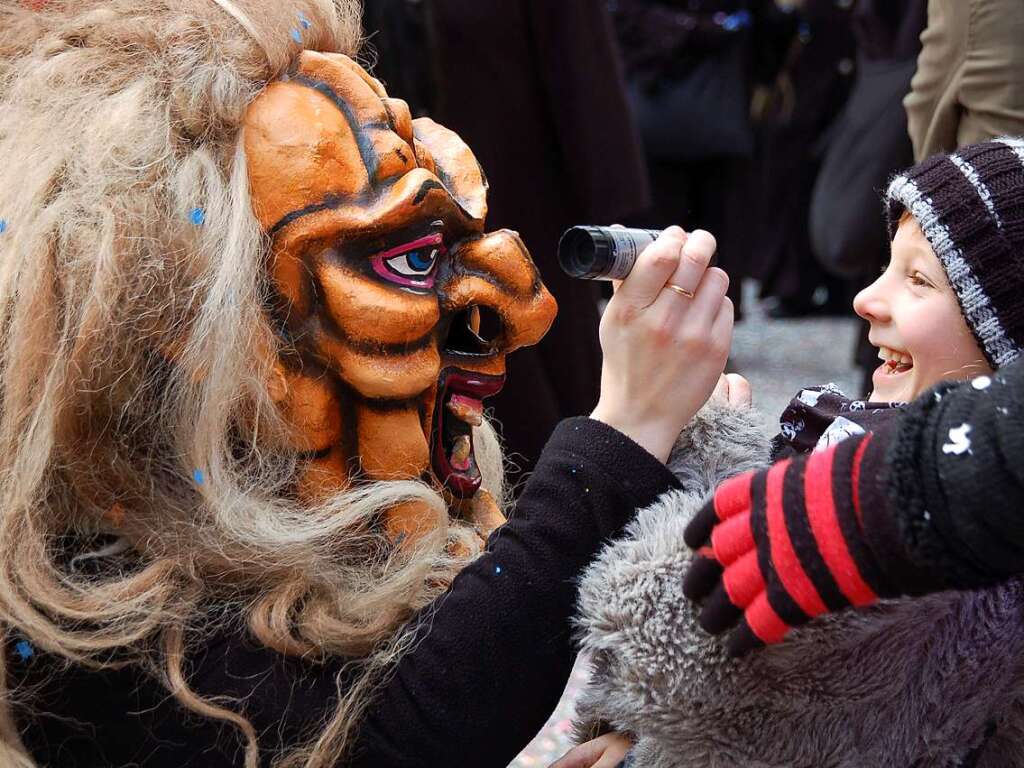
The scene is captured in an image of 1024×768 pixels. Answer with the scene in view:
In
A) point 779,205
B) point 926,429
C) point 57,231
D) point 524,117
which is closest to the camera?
point 926,429

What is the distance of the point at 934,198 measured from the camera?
133 cm

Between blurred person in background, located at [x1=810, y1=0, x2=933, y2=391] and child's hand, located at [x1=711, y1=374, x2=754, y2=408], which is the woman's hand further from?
blurred person in background, located at [x1=810, y1=0, x2=933, y2=391]

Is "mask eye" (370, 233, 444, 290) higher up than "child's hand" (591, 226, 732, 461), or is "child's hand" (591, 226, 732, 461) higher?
"mask eye" (370, 233, 444, 290)

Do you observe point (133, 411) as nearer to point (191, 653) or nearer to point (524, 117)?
point (191, 653)

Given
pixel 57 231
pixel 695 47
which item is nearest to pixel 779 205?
pixel 695 47

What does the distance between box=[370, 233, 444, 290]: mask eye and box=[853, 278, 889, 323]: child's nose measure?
479 mm

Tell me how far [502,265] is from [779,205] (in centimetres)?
502

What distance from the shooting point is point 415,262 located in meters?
1.30

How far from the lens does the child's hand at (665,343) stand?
123 cm

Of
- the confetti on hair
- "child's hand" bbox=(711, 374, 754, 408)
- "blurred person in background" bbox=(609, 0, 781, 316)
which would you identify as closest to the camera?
the confetti on hair

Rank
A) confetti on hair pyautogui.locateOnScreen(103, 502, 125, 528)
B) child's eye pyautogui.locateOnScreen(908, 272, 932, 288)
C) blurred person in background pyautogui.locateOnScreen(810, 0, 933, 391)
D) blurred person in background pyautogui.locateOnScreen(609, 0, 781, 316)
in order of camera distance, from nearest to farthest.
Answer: confetti on hair pyautogui.locateOnScreen(103, 502, 125, 528), child's eye pyautogui.locateOnScreen(908, 272, 932, 288), blurred person in background pyautogui.locateOnScreen(810, 0, 933, 391), blurred person in background pyautogui.locateOnScreen(609, 0, 781, 316)

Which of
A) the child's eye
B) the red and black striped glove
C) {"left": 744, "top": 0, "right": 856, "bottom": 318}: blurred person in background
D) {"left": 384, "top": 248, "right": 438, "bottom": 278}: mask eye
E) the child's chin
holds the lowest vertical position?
{"left": 744, "top": 0, "right": 856, "bottom": 318}: blurred person in background

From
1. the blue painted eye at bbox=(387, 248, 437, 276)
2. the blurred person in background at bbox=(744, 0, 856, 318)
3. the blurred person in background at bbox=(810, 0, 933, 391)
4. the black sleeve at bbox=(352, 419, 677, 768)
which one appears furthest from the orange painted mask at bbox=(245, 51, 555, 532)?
the blurred person in background at bbox=(744, 0, 856, 318)

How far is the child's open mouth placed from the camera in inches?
54.1
